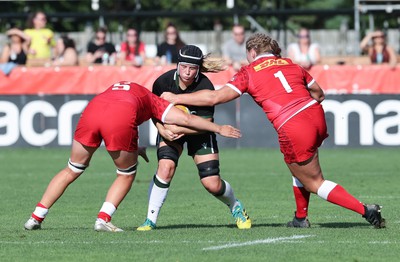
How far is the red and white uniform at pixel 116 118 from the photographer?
10.3m

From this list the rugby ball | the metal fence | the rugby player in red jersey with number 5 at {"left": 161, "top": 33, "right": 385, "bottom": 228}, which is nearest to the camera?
the rugby player in red jersey with number 5 at {"left": 161, "top": 33, "right": 385, "bottom": 228}

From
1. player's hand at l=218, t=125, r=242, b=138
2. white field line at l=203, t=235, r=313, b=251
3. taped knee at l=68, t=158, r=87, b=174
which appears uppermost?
player's hand at l=218, t=125, r=242, b=138

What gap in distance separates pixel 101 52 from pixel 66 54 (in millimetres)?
733

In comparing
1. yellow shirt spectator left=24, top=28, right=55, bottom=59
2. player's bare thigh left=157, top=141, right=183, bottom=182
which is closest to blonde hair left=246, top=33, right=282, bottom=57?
player's bare thigh left=157, top=141, right=183, bottom=182

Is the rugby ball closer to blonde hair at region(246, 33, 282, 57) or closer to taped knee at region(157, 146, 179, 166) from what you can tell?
taped knee at region(157, 146, 179, 166)

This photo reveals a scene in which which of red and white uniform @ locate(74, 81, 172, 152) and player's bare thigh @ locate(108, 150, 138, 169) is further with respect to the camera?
player's bare thigh @ locate(108, 150, 138, 169)

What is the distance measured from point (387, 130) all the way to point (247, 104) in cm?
266

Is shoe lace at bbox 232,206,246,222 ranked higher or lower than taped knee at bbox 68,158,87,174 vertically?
lower

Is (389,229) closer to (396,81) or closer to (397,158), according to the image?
(397,158)

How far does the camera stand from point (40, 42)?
77.8ft

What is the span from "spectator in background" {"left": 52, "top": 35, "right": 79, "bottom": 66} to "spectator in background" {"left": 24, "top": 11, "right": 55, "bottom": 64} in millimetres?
286

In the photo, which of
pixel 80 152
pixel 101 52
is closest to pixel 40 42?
pixel 101 52

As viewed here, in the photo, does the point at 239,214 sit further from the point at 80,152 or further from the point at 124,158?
the point at 80,152

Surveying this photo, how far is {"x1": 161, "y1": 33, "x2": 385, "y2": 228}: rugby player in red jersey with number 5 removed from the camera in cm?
1041
